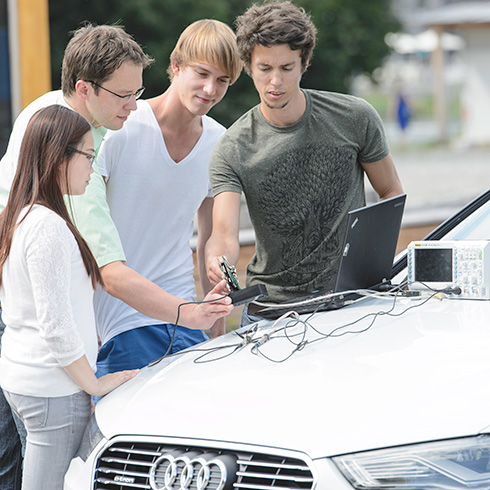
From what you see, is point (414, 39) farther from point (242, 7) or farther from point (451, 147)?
point (242, 7)

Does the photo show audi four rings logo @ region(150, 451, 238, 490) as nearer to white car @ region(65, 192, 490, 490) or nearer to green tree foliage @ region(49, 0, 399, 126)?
white car @ region(65, 192, 490, 490)

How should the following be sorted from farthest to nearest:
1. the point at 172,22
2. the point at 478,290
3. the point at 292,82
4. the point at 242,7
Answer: the point at 242,7 < the point at 172,22 < the point at 292,82 < the point at 478,290

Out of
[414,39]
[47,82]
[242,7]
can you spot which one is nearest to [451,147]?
[414,39]

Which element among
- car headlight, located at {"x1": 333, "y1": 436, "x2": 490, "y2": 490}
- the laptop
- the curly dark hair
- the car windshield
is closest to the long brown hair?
the laptop

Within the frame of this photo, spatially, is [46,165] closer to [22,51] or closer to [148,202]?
[148,202]

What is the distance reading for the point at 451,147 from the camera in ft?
83.8

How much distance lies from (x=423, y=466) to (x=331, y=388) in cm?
35

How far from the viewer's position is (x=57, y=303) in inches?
98.9

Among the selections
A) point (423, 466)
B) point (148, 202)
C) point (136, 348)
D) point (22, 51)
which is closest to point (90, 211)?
point (148, 202)

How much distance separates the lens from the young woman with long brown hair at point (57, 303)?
2541 millimetres

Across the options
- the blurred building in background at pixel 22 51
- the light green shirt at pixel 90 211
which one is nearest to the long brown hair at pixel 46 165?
the light green shirt at pixel 90 211

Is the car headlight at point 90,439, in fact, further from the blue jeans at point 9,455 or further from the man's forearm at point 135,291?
the blue jeans at point 9,455

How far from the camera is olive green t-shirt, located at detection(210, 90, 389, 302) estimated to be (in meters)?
3.48

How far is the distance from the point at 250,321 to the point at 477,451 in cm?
153
